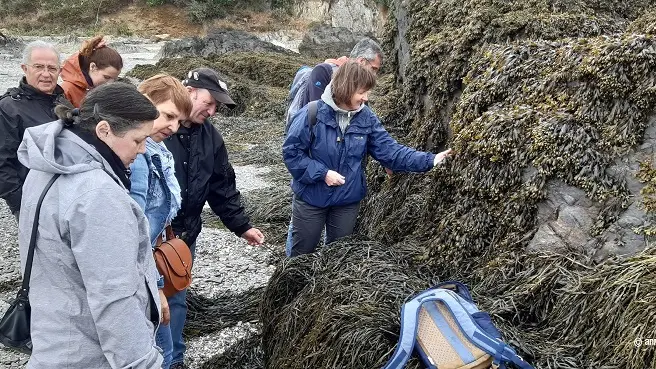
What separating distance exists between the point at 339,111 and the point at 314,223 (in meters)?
0.83

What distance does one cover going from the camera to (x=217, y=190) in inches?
135

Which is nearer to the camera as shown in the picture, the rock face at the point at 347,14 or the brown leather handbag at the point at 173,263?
the brown leather handbag at the point at 173,263

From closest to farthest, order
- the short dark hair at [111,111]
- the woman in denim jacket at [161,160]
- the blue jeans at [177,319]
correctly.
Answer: the short dark hair at [111,111], the woman in denim jacket at [161,160], the blue jeans at [177,319]

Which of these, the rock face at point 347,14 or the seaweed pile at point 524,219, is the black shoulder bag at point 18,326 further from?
the rock face at point 347,14

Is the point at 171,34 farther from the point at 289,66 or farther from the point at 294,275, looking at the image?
the point at 294,275

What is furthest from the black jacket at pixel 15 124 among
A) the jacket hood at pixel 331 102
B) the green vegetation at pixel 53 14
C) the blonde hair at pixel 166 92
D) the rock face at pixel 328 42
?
the green vegetation at pixel 53 14

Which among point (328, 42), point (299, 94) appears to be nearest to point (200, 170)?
point (299, 94)

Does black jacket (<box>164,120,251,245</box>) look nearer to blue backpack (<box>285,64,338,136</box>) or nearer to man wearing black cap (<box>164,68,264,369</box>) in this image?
man wearing black cap (<box>164,68,264,369</box>)

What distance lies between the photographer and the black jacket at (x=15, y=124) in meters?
3.64

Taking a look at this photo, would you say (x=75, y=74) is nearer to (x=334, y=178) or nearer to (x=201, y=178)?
(x=201, y=178)

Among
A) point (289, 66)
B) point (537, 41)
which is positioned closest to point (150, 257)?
point (537, 41)

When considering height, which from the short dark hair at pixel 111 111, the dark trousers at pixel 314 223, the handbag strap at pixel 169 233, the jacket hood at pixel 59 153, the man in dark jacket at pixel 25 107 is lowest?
the dark trousers at pixel 314 223

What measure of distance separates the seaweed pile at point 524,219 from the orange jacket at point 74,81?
191 cm

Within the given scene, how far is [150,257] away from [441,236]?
7.20ft
